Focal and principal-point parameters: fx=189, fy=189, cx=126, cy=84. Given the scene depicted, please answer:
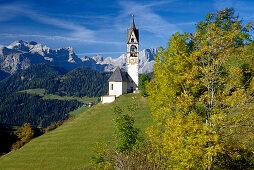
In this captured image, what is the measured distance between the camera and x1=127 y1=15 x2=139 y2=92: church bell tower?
7919 centimetres

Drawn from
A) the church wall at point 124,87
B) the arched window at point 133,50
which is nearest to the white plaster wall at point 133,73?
the church wall at point 124,87

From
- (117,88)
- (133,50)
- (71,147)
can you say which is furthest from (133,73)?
(71,147)

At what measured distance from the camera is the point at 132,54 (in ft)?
263

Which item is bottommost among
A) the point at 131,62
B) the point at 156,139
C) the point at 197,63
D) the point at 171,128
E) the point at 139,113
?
the point at 139,113

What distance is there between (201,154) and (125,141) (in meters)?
8.23

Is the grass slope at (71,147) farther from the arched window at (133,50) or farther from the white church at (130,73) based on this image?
the arched window at (133,50)

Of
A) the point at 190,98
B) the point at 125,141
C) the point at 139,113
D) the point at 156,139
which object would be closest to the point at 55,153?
the point at 139,113

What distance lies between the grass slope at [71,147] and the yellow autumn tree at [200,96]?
23630mm

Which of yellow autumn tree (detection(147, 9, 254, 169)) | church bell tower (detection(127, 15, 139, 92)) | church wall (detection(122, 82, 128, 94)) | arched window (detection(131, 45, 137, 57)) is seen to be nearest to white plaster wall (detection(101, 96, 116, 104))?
church wall (detection(122, 82, 128, 94))

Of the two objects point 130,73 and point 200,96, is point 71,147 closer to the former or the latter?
point 200,96

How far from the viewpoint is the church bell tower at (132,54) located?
79.2 m

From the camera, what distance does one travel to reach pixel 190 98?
1260 cm

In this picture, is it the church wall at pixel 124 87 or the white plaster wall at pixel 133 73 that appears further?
the white plaster wall at pixel 133 73

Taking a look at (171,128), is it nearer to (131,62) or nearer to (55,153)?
(55,153)
